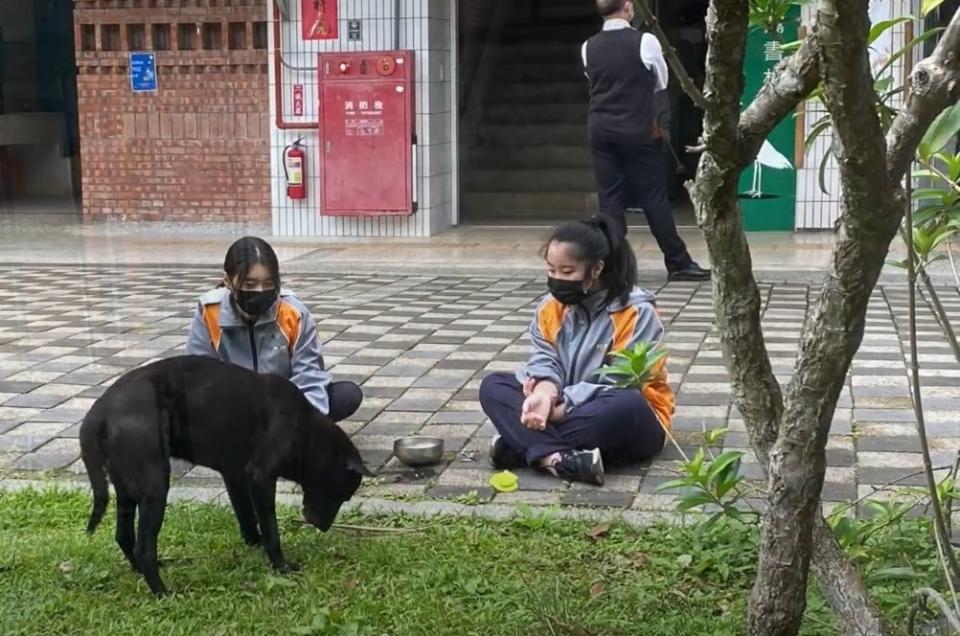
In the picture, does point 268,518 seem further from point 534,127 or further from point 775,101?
point 534,127

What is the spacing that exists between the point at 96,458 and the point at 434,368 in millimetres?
2872

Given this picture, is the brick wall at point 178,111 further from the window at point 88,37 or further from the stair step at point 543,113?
the stair step at point 543,113

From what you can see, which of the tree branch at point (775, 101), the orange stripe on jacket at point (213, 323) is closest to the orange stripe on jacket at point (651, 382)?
the orange stripe on jacket at point (213, 323)

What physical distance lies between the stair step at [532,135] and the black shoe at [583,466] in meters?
8.92

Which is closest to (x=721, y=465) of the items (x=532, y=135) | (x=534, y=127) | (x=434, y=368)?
(x=434, y=368)

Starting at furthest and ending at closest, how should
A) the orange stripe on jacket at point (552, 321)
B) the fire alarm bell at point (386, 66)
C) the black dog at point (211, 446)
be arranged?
the fire alarm bell at point (386, 66)
the orange stripe on jacket at point (552, 321)
the black dog at point (211, 446)

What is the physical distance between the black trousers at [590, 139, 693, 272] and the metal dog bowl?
13.7 ft

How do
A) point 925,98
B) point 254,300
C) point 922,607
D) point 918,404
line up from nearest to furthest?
1. point 925,98
2. point 918,404
3. point 922,607
4. point 254,300

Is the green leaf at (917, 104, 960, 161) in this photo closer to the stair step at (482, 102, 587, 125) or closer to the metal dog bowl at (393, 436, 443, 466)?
the metal dog bowl at (393, 436, 443, 466)

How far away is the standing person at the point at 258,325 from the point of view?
429cm

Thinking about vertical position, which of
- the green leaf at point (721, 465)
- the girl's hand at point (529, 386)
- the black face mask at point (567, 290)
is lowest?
the girl's hand at point (529, 386)

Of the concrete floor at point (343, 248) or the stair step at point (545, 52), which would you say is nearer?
the concrete floor at point (343, 248)

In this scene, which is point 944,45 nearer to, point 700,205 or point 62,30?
point 700,205

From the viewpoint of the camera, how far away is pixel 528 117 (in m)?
14.1
